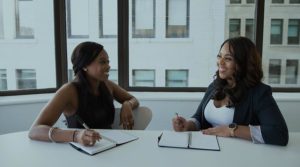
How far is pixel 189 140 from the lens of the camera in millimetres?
1453

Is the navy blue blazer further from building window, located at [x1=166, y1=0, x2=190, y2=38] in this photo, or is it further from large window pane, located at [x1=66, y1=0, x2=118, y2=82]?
large window pane, located at [x1=66, y1=0, x2=118, y2=82]

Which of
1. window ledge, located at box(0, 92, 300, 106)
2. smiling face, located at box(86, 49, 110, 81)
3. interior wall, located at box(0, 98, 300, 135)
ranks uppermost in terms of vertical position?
smiling face, located at box(86, 49, 110, 81)

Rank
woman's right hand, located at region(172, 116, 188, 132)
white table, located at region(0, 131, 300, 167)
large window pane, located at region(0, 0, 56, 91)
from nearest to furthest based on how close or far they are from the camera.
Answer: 1. white table, located at region(0, 131, 300, 167)
2. woman's right hand, located at region(172, 116, 188, 132)
3. large window pane, located at region(0, 0, 56, 91)

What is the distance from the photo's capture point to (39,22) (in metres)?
2.99

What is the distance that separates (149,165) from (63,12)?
7.54ft

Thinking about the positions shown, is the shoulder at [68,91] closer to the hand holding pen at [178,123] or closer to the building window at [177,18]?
the hand holding pen at [178,123]

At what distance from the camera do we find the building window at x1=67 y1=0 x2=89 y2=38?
306 centimetres

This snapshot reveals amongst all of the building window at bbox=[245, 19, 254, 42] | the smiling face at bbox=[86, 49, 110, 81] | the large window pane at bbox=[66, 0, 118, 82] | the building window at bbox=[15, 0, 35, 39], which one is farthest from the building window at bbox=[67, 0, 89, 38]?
the building window at bbox=[245, 19, 254, 42]

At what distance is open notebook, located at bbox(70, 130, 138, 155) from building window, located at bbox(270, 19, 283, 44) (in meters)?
2.23

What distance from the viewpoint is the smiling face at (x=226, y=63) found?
1.71 m

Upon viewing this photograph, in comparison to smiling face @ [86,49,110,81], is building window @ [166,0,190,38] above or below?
above

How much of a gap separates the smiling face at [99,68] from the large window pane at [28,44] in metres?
1.36

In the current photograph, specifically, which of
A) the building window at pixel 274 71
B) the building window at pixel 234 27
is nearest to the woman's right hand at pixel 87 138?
the building window at pixel 234 27

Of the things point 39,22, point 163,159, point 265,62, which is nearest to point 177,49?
point 265,62
